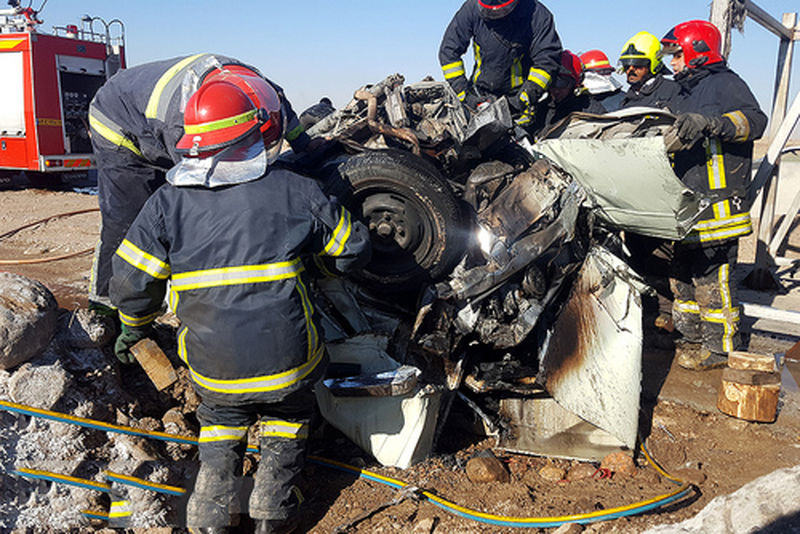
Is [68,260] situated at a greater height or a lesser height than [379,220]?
lesser

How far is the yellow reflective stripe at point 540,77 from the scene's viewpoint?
16.1 ft

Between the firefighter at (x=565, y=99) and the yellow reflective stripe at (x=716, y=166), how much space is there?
1.24m

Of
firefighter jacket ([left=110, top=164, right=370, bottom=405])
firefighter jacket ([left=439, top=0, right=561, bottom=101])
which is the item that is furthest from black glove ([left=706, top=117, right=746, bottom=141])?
firefighter jacket ([left=110, top=164, right=370, bottom=405])

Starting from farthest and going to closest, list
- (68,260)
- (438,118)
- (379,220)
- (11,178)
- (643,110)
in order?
(11,178)
(68,260)
(438,118)
(643,110)
(379,220)

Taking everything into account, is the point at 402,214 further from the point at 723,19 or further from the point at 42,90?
the point at 42,90

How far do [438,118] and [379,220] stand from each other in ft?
2.88

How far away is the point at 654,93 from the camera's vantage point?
4.69 meters

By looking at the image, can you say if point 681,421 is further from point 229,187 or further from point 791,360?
point 229,187

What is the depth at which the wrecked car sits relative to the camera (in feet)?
10.5

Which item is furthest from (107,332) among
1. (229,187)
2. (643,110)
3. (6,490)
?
(643,110)

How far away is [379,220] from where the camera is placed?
3.38m

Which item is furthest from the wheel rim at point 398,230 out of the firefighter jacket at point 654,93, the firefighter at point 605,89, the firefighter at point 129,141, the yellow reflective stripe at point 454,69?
the firefighter at point 605,89

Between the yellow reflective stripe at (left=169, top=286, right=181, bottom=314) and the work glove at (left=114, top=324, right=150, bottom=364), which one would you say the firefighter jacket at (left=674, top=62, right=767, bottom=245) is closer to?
the yellow reflective stripe at (left=169, top=286, right=181, bottom=314)

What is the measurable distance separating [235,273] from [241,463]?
2.86ft
